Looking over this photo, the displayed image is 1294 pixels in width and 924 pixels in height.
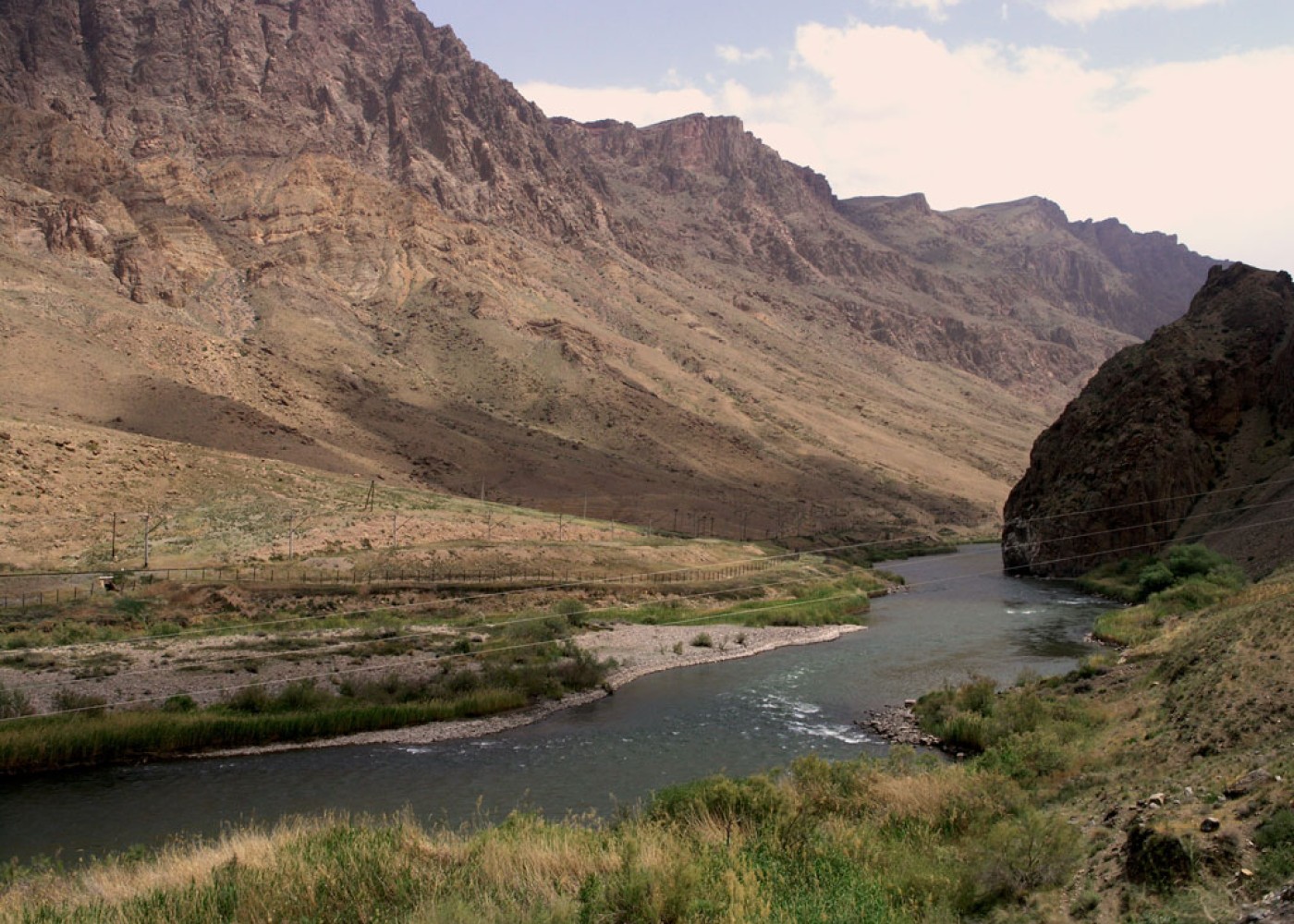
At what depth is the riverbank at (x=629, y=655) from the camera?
1075 inches

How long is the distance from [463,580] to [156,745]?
2482 cm

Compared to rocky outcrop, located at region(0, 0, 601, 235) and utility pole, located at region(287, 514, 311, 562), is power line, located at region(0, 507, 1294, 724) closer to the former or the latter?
utility pole, located at region(287, 514, 311, 562)

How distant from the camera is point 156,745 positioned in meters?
25.0

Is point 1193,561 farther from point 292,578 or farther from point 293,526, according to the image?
point 293,526

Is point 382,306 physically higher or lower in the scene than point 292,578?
higher

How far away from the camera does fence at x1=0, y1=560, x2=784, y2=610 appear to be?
132 ft

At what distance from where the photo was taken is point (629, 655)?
131 ft

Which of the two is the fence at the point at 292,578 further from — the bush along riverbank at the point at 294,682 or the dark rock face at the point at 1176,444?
the dark rock face at the point at 1176,444

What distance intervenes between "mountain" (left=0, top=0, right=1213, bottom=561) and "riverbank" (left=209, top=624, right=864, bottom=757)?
31202 mm

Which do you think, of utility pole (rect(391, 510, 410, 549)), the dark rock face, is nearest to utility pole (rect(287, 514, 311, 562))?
utility pole (rect(391, 510, 410, 549))

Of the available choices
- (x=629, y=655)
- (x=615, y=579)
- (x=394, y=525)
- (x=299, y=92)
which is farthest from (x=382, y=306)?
(x=629, y=655)

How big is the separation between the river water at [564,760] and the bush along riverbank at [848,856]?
3326mm

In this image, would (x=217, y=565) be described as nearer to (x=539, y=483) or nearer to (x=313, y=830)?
(x=313, y=830)

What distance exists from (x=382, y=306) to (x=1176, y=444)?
89421 millimetres
